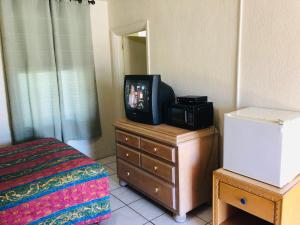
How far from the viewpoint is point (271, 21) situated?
1.88 metres

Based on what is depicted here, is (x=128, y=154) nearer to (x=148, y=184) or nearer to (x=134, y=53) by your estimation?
(x=148, y=184)

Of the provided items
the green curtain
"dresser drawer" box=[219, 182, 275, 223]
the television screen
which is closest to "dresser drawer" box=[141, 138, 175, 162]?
the television screen

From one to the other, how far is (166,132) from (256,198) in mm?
867

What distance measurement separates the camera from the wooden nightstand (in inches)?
60.5

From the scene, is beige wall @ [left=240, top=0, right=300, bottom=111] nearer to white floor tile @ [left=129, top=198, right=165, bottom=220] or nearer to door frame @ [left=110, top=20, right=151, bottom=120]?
white floor tile @ [left=129, top=198, right=165, bottom=220]

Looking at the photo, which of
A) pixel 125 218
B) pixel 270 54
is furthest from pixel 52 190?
pixel 270 54

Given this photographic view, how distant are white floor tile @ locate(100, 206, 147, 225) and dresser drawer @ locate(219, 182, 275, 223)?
0.81m

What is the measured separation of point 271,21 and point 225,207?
1.48 metres

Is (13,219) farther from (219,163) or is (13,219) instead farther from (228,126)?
(219,163)

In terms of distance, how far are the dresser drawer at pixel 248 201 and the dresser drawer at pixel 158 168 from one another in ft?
1.46

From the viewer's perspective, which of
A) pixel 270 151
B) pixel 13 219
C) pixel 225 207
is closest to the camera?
pixel 270 151

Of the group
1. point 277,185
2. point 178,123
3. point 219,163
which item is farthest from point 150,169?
point 277,185

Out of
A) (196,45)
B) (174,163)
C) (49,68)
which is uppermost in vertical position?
(196,45)

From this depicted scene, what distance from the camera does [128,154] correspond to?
2637 mm
